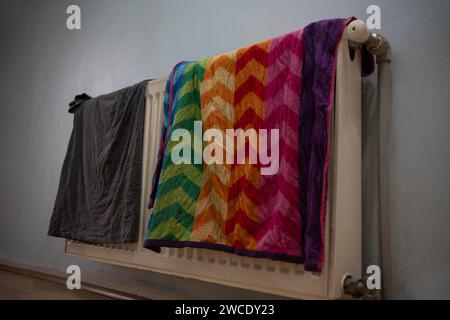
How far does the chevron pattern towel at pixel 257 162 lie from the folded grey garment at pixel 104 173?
16 centimetres

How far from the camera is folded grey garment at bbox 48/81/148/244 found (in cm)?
121

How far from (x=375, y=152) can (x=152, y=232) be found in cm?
57

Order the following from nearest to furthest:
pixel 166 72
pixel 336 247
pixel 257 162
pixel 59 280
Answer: pixel 336 247, pixel 257 162, pixel 166 72, pixel 59 280

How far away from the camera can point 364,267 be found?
2.94 ft

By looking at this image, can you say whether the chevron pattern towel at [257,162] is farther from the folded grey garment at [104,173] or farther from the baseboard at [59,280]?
the baseboard at [59,280]

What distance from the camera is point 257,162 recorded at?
0.90 meters

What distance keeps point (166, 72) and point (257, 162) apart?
26.1 inches

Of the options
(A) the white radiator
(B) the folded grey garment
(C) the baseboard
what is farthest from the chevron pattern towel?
(C) the baseboard

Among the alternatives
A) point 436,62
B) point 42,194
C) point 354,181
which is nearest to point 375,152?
point 354,181

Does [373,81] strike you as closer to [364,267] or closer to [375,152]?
[375,152]

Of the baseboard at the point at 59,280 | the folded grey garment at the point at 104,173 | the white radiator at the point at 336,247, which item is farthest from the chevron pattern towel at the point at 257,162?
the baseboard at the point at 59,280

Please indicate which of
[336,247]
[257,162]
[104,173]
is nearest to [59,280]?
[104,173]

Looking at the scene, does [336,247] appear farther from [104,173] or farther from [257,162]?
[104,173]

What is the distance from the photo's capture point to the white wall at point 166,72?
837mm
